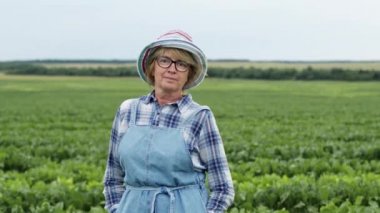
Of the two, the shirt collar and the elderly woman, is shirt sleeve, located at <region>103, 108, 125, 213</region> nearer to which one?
the elderly woman

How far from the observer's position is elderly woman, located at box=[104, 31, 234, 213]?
10.7ft

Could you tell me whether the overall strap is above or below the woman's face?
below

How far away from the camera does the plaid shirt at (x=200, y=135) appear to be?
3.31 metres

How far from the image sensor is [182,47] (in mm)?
3297

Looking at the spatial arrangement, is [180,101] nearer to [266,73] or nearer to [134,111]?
[134,111]

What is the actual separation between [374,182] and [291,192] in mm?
1206

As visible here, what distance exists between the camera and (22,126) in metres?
20.8

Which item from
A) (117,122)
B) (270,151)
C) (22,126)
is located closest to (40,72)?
(22,126)

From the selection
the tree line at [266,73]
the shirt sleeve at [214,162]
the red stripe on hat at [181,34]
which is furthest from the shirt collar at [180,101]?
the tree line at [266,73]

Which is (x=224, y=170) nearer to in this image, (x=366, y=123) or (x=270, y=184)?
(x=270, y=184)

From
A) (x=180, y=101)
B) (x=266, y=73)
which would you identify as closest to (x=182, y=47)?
(x=180, y=101)

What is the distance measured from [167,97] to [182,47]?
0.27 m

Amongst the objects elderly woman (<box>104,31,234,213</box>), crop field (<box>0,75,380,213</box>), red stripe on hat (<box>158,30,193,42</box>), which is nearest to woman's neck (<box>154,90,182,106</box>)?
elderly woman (<box>104,31,234,213</box>)

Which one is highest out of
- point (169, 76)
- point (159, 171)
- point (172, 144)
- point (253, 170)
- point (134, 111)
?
point (169, 76)
